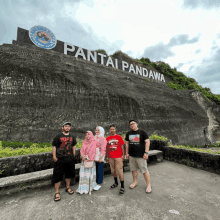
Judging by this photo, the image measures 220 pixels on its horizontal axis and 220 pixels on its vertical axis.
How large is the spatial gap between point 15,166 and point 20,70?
6093 millimetres

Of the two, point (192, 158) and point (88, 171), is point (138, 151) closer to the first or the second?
point (88, 171)

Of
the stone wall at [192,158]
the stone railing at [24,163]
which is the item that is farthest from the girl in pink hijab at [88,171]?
the stone wall at [192,158]

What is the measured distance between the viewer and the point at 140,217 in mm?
2031

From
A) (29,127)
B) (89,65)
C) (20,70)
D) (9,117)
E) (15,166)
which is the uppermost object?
(89,65)

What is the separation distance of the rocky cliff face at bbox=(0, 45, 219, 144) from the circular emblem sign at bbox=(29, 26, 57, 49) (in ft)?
2.45

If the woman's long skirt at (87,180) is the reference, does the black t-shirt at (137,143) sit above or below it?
above

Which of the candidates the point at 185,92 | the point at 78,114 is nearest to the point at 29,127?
the point at 78,114

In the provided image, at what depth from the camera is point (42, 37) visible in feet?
29.8

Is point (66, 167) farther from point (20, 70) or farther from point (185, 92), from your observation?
point (185, 92)

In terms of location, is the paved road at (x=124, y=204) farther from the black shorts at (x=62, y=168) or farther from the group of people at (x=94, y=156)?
the black shorts at (x=62, y=168)

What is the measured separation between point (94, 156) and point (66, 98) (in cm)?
594

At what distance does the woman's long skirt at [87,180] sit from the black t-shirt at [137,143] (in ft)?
3.66

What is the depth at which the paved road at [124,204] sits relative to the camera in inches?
82.2

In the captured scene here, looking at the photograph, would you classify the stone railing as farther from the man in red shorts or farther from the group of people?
the man in red shorts
